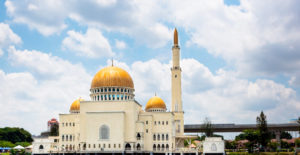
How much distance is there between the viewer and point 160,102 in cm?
7438

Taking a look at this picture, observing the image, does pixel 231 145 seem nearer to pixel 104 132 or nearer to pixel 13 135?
pixel 104 132

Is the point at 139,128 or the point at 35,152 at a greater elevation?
the point at 139,128

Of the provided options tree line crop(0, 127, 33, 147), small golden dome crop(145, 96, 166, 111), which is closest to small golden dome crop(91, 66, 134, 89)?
small golden dome crop(145, 96, 166, 111)

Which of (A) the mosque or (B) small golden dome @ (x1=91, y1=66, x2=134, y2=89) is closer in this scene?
(A) the mosque

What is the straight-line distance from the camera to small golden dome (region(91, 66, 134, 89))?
210 feet

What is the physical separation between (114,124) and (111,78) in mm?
9360

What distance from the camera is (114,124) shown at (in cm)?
5953

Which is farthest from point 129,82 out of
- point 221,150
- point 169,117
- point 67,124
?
point 221,150

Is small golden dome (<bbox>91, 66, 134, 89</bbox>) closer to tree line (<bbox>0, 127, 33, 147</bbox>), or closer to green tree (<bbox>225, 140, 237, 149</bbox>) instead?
green tree (<bbox>225, 140, 237, 149</bbox>)

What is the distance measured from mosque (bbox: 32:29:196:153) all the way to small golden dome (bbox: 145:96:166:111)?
576cm

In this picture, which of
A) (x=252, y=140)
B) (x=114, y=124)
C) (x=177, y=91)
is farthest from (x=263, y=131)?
(x=114, y=124)

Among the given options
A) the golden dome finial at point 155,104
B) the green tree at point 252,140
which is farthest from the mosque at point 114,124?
the green tree at point 252,140

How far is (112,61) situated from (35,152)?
22.6 metres

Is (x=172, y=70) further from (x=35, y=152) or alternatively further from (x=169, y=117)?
(x=35, y=152)
